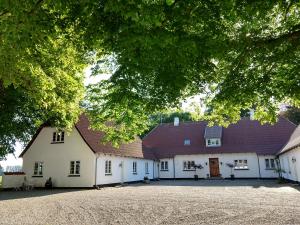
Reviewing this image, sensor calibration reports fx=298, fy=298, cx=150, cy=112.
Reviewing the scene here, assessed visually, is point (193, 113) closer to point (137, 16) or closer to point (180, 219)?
point (180, 219)

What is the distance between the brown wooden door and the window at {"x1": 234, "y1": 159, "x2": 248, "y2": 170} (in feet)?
6.79

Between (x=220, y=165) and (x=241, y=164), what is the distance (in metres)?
2.35

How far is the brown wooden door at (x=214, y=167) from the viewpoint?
34.9m

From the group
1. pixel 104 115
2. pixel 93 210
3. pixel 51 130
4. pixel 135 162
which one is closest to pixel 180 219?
pixel 93 210

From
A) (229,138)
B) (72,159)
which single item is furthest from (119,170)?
(229,138)

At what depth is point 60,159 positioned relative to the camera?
83.3 ft

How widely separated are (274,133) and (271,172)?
4.86 m

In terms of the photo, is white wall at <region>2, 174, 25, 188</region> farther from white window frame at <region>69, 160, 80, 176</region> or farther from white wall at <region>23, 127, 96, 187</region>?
white window frame at <region>69, 160, 80, 176</region>

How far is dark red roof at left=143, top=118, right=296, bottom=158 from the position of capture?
33.8 metres

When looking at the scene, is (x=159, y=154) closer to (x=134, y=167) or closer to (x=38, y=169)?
(x=134, y=167)

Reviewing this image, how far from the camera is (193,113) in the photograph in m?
13.8

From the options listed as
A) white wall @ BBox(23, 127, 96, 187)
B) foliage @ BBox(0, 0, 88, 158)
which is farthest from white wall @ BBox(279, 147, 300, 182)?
foliage @ BBox(0, 0, 88, 158)

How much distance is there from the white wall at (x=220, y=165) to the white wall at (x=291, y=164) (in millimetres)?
3522

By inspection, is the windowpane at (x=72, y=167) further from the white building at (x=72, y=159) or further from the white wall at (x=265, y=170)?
the white wall at (x=265, y=170)
